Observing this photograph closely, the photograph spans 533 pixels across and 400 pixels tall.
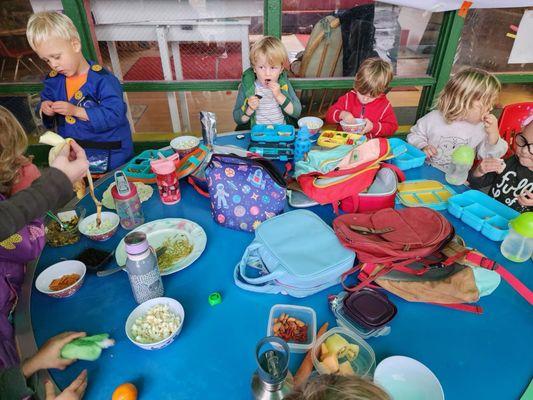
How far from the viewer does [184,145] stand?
5.98 feet

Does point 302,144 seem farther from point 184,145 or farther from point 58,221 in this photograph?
point 58,221

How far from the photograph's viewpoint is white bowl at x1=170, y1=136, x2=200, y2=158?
1773 millimetres

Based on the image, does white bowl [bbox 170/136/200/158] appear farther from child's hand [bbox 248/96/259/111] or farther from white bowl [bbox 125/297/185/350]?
white bowl [bbox 125/297/185/350]

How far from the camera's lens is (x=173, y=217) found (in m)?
1.46

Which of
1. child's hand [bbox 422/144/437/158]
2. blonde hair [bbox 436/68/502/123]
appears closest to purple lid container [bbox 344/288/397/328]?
child's hand [bbox 422/144/437/158]

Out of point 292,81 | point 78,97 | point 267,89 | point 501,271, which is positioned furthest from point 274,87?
point 501,271

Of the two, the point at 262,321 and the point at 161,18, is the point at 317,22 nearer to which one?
the point at 161,18

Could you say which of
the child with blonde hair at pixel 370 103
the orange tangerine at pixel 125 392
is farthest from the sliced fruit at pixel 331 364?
the child with blonde hair at pixel 370 103

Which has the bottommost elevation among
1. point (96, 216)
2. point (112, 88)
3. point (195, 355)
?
point (195, 355)

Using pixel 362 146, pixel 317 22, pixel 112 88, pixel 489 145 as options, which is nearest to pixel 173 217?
pixel 362 146

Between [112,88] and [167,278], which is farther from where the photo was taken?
[112,88]

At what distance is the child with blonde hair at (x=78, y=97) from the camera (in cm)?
180

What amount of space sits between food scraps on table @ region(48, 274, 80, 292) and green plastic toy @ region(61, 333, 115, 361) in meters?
0.24

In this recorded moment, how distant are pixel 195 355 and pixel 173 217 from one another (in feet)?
2.08
